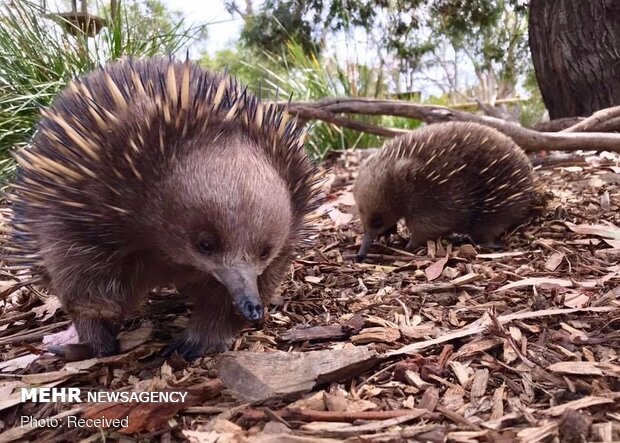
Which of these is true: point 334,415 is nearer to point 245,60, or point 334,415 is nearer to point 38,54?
point 38,54

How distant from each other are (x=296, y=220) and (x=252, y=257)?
48 cm

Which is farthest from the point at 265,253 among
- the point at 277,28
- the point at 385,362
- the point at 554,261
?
the point at 277,28

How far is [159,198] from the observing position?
2.08 meters

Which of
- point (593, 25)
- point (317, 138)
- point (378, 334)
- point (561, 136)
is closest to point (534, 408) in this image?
point (378, 334)

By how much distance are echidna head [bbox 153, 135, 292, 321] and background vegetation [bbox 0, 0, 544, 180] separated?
4.02 metres

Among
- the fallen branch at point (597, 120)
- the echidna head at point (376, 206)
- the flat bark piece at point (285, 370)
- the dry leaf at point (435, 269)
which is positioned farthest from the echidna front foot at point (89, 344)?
the fallen branch at point (597, 120)

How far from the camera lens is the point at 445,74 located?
13.7m

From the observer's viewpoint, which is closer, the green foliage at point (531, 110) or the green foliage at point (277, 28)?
the green foliage at point (277, 28)

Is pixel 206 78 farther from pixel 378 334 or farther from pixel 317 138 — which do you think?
pixel 317 138

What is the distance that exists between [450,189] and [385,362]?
2.26 metres

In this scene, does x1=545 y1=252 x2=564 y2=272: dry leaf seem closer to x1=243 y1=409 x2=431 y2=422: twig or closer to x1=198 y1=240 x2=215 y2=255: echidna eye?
x1=243 y1=409 x2=431 y2=422: twig

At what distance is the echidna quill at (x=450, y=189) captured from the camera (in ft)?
14.0

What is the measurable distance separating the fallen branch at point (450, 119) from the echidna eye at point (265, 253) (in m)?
2.83

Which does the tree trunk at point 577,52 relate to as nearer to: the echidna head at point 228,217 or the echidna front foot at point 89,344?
the echidna head at point 228,217
